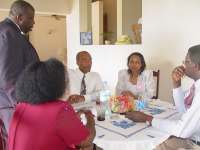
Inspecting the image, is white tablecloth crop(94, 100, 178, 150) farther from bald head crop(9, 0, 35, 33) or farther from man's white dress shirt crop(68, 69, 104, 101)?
man's white dress shirt crop(68, 69, 104, 101)

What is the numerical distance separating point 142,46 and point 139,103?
1530 mm

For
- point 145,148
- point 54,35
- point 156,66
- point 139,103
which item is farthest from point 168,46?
point 54,35

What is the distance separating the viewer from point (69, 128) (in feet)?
3.79

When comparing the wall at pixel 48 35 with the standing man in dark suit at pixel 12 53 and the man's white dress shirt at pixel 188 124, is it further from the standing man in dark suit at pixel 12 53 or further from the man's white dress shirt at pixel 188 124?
the man's white dress shirt at pixel 188 124

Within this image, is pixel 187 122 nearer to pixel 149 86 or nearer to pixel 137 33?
pixel 149 86

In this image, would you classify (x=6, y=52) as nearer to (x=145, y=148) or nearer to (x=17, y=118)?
(x=17, y=118)

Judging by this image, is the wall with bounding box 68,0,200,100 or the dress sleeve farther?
the wall with bounding box 68,0,200,100

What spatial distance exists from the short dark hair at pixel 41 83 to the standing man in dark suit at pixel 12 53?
41cm

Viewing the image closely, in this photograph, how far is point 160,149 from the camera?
1.71 meters

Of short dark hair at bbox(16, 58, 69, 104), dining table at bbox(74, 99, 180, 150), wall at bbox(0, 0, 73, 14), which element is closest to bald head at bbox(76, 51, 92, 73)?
dining table at bbox(74, 99, 180, 150)

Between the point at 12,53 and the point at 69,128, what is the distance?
68 cm

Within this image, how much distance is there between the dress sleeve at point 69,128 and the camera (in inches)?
44.9

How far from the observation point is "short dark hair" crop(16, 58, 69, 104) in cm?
114

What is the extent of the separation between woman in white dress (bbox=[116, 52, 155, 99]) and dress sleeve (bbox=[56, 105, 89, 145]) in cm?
159
